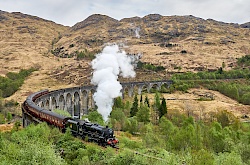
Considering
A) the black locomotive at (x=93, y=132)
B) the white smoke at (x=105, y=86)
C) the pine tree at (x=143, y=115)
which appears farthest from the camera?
the pine tree at (x=143, y=115)

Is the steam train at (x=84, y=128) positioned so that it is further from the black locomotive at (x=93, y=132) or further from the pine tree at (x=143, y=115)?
the pine tree at (x=143, y=115)

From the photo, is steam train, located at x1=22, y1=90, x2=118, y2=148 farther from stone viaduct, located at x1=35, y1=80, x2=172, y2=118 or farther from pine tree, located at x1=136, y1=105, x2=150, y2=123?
stone viaduct, located at x1=35, y1=80, x2=172, y2=118

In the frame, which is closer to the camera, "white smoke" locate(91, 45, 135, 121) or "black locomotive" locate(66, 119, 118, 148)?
"black locomotive" locate(66, 119, 118, 148)

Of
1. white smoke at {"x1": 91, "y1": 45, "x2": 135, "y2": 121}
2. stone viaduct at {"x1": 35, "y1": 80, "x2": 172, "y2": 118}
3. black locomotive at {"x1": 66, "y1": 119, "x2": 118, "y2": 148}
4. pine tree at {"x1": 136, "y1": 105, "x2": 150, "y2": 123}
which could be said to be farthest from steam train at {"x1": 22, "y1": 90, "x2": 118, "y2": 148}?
stone viaduct at {"x1": 35, "y1": 80, "x2": 172, "y2": 118}

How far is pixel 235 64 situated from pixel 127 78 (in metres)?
60.9

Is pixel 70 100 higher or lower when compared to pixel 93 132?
lower

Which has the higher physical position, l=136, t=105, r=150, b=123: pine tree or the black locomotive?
the black locomotive

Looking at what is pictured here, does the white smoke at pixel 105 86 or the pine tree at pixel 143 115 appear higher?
the white smoke at pixel 105 86

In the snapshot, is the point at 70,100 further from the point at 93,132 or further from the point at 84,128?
the point at 93,132

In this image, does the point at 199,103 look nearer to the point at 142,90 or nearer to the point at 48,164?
the point at 142,90

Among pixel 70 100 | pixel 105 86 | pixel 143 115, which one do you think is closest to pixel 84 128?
pixel 105 86

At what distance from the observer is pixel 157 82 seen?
4592 inches

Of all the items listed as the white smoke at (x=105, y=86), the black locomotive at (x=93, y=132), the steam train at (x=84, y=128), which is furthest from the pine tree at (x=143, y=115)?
the black locomotive at (x=93, y=132)

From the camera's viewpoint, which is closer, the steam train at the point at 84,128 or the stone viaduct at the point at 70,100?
the steam train at the point at 84,128
